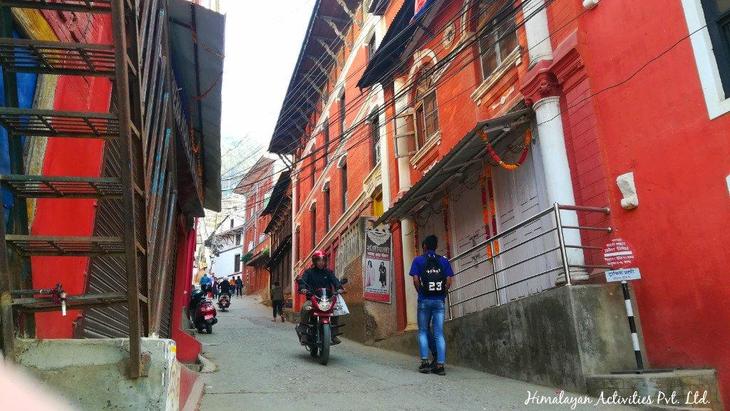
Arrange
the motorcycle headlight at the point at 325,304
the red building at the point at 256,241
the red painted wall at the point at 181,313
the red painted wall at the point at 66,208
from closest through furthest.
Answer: the red painted wall at the point at 66,208 → the red painted wall at the point at 181,313 → the motorcycle headlight at the point at 325,304 → the red building at the point at 256,241

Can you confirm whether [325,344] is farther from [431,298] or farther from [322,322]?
[431,298]

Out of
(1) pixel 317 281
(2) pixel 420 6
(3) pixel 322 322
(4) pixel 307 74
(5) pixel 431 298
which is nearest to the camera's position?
(5) pixel 431 298

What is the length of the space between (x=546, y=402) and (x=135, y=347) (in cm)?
404

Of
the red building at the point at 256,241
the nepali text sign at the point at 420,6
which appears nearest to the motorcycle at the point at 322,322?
the nepali text sign at the point at 420,6

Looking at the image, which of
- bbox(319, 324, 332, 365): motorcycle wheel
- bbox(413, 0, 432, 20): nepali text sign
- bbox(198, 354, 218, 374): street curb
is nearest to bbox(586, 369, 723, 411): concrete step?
bbox(319, 324, 332, 365): motorcycle wheel

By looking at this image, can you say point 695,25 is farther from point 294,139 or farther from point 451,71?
point 294,139

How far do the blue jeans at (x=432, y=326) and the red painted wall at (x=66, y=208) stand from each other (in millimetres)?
4624

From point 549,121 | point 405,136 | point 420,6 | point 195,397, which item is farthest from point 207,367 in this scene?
point 420,6

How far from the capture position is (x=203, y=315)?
13.0 meters

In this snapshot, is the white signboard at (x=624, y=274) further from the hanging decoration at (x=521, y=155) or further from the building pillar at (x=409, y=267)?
the building pillar at (x=409, y=267)

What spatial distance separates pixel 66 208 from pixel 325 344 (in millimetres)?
4736

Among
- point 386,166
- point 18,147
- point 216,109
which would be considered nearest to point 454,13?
point 386,166

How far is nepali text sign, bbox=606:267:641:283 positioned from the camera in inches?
215

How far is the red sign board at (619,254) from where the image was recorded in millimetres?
5668
